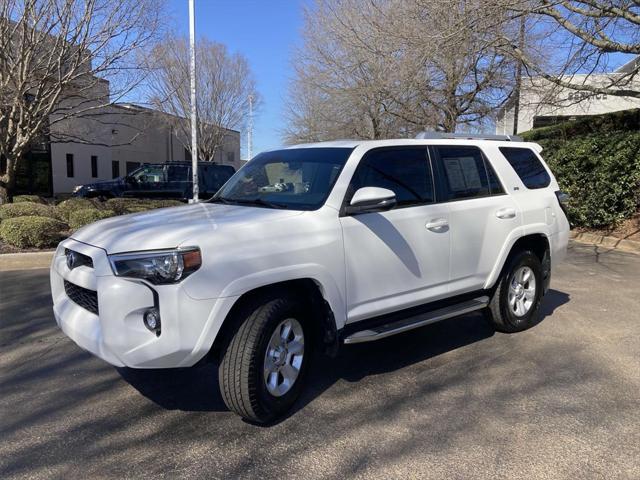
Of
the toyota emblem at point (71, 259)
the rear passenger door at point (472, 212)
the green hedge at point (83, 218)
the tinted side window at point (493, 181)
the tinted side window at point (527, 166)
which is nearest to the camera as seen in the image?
the toyota emblem at point (71, 259)

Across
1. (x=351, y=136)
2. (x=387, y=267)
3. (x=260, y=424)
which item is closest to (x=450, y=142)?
(x=387, y=267)

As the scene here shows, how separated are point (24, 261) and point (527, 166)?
7.63m

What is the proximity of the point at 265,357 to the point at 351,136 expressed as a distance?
1932cm

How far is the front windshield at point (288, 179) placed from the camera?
403 cm

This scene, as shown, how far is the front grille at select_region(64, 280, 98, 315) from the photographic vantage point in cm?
338

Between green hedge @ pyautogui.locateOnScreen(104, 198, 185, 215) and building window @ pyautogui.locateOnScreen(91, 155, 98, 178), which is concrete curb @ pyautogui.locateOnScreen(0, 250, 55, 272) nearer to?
green hedge @ pyautogui.locateOnScreen(104, 198, 185, 215)

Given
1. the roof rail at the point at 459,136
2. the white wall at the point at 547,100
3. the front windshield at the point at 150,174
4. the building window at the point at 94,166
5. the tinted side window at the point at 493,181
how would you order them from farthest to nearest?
1. the building window at the point at 94,166
2. the front windshield at the point at 150,174
3. the white wall at the point at 547,100
4. the tinted side window at the point at 493,181
5. the roof rail at the point at 459,136

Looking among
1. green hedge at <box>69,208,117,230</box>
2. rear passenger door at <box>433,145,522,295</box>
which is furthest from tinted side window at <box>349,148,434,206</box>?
green hedge at <box>69,208,117,230</box>

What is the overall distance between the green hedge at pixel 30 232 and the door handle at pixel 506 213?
7693 mm

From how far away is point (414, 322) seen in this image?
166 inches

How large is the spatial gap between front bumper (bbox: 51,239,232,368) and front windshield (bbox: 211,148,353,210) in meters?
1.12

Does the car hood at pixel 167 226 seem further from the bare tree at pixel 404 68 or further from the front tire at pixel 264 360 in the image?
the bare tree at pixel 404 68

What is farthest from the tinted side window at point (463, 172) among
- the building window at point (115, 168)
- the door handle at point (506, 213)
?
the building window at point (115, 168)

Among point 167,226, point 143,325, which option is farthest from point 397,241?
point 143,325
